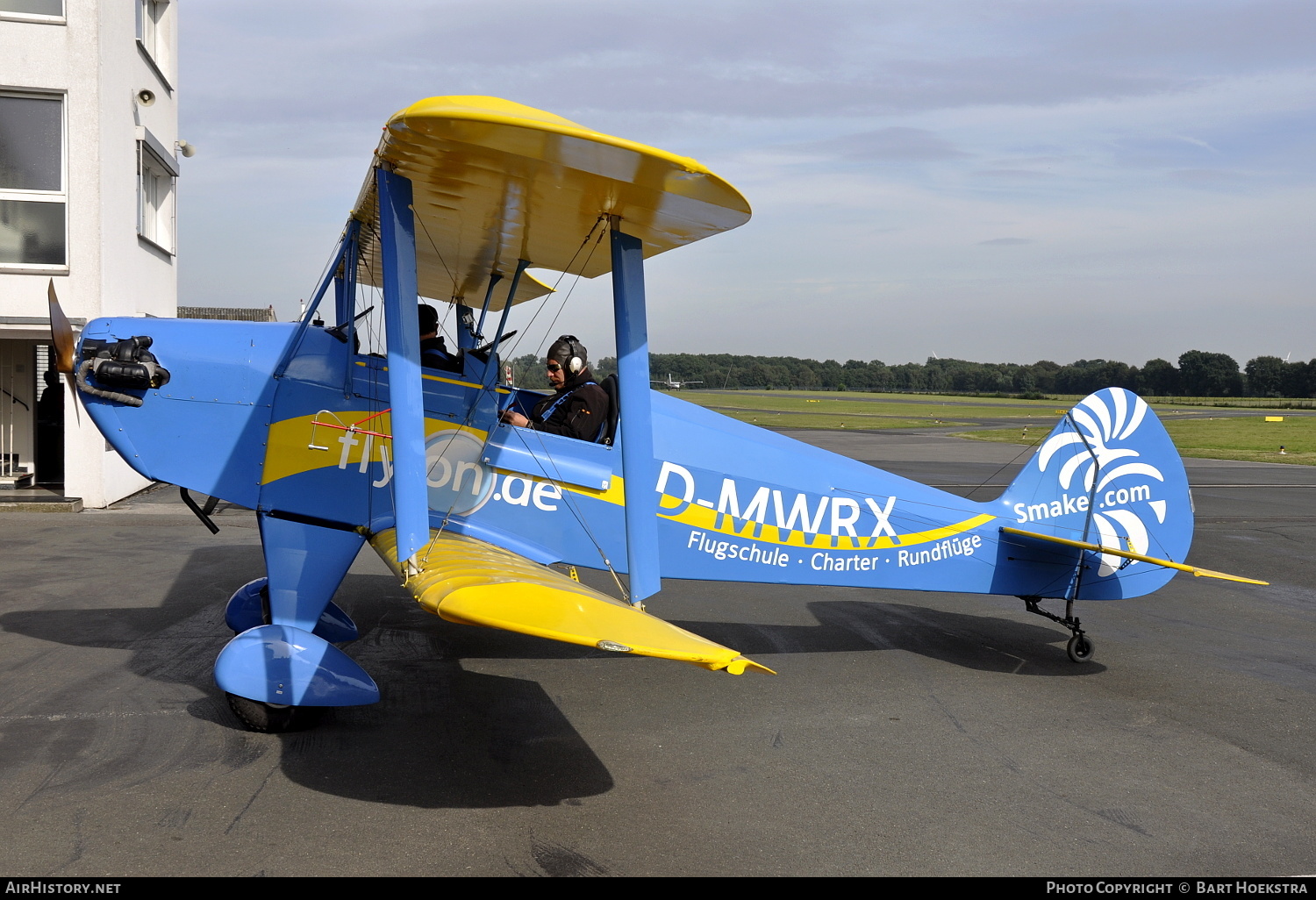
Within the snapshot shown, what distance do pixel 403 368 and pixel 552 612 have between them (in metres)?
1.53

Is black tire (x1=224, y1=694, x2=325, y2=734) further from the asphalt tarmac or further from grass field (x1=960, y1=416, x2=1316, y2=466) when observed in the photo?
grass field (x1=960, y1=416, x2=1316, y2=466)

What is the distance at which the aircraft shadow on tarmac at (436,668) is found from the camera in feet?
13.8

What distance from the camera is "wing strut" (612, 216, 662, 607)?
457 centimetres

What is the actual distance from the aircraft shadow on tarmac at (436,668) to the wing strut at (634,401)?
3.43ft

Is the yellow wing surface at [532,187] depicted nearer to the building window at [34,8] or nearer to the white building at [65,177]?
the white building at [65,177]

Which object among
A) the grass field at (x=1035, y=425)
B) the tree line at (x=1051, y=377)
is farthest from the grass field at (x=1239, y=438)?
the tree line at (x=1051, y=377)

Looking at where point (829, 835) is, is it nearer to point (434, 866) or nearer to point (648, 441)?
point (434, 866)

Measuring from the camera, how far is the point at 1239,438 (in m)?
34.9

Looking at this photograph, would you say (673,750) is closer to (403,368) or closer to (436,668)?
(436,668)

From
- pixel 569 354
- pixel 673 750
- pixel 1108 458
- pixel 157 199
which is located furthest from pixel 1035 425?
pixel 673 750

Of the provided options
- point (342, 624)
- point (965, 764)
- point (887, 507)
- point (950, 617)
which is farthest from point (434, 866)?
point (950, 617)

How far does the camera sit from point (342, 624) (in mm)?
6312

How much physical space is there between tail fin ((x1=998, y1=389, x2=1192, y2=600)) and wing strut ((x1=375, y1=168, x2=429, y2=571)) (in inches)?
167

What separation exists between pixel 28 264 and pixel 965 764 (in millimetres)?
12578
